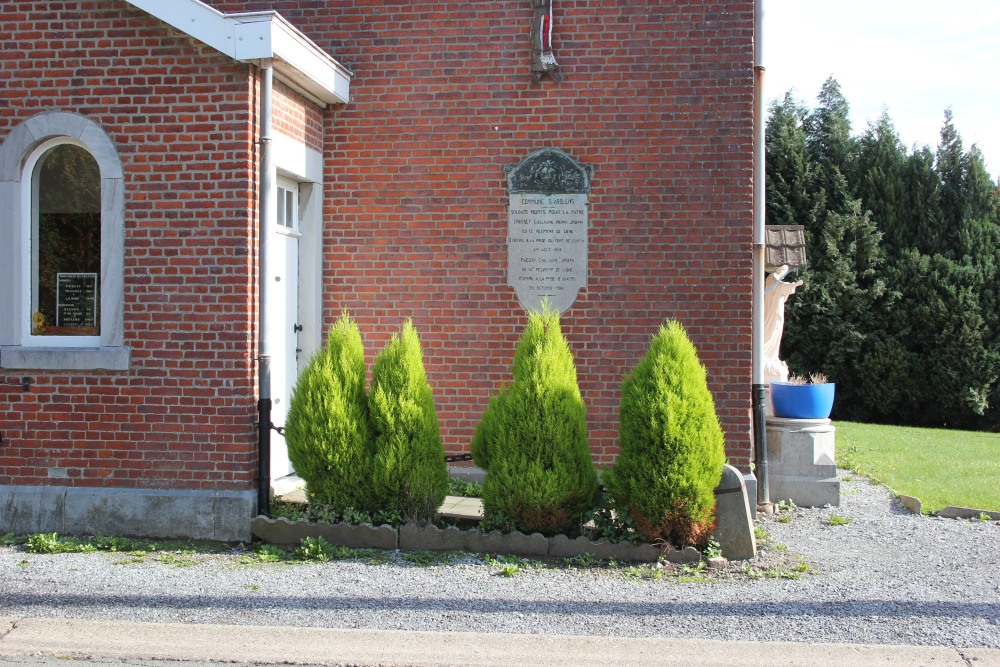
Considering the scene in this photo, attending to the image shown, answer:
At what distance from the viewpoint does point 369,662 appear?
469cm

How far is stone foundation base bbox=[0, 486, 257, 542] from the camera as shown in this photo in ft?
22.9

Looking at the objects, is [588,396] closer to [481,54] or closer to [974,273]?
[481,54]

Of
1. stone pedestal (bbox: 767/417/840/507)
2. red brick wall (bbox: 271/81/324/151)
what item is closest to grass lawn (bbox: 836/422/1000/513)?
stone pedestal (bbox: 767/417/840/507)

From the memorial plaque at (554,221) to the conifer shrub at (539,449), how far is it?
4.56ft

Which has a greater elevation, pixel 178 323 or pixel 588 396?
pixel 178 323

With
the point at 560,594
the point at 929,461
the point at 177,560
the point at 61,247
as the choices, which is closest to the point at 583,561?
the point at 560,594

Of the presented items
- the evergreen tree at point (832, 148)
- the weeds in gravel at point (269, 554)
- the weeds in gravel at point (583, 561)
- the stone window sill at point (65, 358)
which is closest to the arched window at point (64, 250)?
the stone window sill at point (65, 358)

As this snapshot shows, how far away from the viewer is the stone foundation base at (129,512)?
275 inches

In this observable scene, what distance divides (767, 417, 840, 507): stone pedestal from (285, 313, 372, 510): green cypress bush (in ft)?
13.0

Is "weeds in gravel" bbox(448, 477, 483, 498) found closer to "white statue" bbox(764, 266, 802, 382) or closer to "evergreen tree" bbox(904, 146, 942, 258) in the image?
"white statue" bbox(764, 266, 802, 382)

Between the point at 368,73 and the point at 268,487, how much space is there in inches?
151

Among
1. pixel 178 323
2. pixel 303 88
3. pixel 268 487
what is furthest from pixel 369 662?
pixel 303 88

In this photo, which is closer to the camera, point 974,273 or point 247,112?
point 247,112

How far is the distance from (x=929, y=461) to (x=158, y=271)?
32.5 ft
